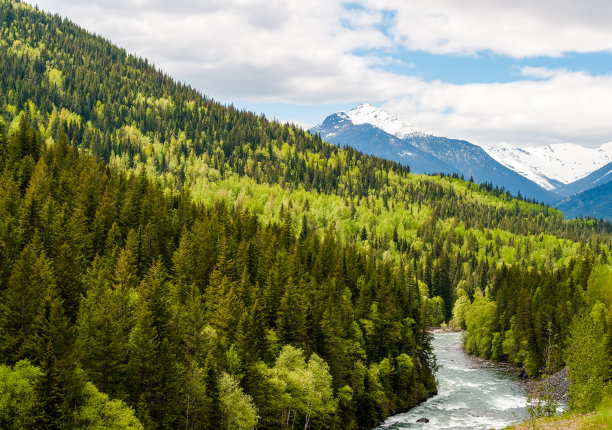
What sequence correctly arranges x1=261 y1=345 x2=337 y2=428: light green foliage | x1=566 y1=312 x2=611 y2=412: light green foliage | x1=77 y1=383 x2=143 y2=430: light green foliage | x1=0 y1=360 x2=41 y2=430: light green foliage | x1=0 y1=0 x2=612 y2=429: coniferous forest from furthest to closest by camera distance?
x1=566 y1=312 x2=611 y2=412: light green foliage
x1=261 y1=345 x2=337 y2=428: light green foliage
x1=0 y1=0 x2=612 y2=429: coniferous forest
x1=77 y1=383 x2=143 y2=430: light green foliage
x1=0 y1=360 x2=41 y2=430: light green foliage

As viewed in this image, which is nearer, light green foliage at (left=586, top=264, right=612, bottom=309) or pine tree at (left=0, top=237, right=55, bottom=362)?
pine tree at (left=0, top=237, right=55, bottom=362)

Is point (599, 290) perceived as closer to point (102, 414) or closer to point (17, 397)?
point (102, 414)

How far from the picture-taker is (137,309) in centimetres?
6106

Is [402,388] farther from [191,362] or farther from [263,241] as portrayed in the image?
[191,362]

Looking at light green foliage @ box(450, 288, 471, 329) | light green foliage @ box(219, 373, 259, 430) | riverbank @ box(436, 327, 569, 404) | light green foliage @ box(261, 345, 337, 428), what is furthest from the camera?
light green foliage @ box(450, 288, 471, 329)

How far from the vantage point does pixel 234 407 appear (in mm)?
55406

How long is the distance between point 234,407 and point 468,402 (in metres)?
52.4

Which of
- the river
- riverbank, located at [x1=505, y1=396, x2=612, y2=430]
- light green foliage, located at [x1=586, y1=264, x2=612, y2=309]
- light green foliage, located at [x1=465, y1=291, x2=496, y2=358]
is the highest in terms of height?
light green foliage, located at [x1=586, y1=264, x2=612, y2=309]

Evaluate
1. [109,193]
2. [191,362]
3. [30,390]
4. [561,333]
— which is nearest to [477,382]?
[561,333]

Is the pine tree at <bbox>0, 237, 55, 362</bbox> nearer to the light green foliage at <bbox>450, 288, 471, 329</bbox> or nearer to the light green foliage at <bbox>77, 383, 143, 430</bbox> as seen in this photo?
the light green foliage at <bbox>77, 383, 143, 430</bbox>

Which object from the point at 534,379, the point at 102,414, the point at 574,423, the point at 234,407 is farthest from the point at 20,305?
the point at 534,379

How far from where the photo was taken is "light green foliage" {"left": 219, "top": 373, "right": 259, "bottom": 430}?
55.3 meters

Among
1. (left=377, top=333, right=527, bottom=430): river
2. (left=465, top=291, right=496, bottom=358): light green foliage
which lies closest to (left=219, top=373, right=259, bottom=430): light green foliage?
(left=377, top=333, right=527, bottom=430): river

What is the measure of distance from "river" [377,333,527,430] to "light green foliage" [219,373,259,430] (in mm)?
29015
